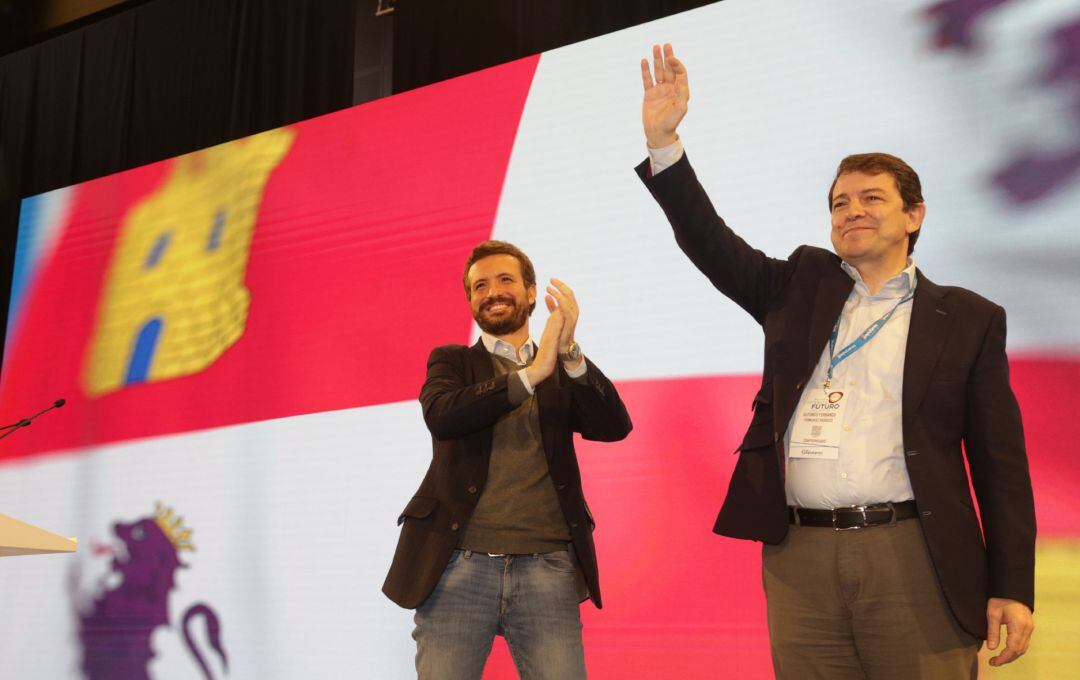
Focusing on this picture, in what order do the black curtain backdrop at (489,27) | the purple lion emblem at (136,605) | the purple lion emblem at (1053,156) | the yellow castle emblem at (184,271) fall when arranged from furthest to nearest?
the yellow castle emblem at (184,271)
the purple lion emblem at (136,605)
the black curtain backdrop at (489,27)
the purple lion emblem at (1053,156)

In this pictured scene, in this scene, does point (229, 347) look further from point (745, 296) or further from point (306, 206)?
point (745, 296)

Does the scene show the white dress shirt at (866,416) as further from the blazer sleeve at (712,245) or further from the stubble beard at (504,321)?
the stubble beard at (504,321)

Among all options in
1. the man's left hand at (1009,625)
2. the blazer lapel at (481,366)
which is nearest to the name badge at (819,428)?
the man's left hand at (1009,625)

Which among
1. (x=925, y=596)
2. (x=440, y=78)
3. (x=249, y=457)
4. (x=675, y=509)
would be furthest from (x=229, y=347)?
(x=925, y=596)

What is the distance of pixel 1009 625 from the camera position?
67.1 inches

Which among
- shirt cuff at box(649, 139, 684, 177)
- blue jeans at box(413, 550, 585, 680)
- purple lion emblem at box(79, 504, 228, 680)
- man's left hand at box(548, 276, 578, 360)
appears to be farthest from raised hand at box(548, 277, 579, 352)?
purple lion emblem at box(79, 504, 228, 680)

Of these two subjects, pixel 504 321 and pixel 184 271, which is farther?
pixel 184 271

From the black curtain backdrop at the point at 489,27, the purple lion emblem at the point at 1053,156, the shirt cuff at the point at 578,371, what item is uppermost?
the black curtain backdrop at the point at 489,27

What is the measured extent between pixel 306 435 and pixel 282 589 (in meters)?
0.60

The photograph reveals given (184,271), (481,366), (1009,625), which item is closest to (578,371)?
(481,366)

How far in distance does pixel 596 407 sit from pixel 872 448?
69cm

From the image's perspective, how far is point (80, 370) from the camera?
4.79 meters

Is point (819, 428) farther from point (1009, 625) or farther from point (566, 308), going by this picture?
point (566, 308)

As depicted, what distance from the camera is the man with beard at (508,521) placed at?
219 cm
